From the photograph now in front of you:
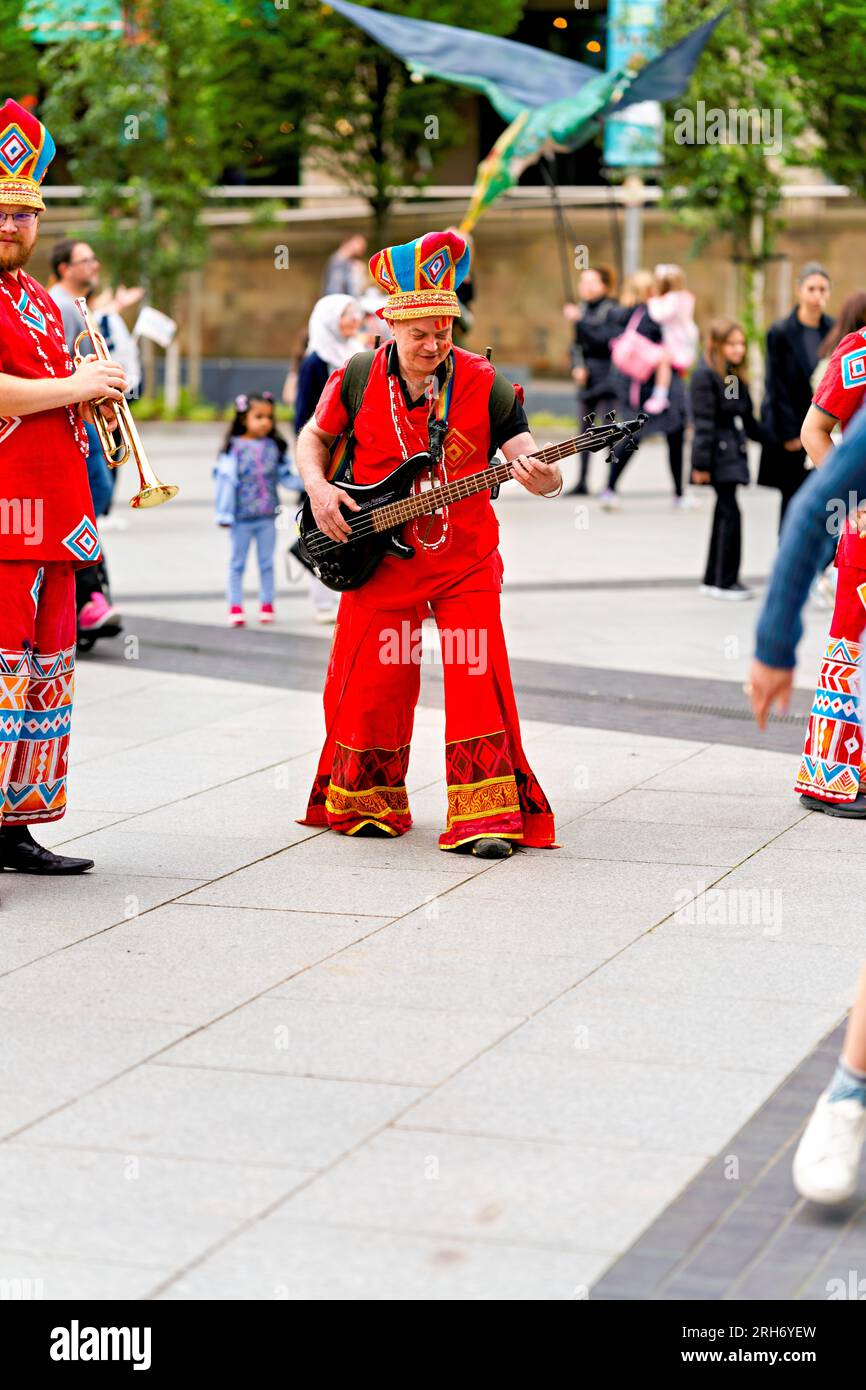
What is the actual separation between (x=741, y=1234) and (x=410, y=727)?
3224mm

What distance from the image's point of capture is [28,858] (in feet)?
20.8

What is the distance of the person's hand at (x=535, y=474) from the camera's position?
6.29 metres

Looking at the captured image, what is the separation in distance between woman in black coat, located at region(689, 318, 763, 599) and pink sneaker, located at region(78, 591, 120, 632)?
3.70 metres

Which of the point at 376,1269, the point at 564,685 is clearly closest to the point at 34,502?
the point at 376,1269

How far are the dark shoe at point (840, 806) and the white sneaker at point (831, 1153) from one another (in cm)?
317

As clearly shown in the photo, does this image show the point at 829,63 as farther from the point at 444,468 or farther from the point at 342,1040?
the point at 342,1040

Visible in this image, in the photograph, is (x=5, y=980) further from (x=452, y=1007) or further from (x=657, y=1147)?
(x=657, y=1147)

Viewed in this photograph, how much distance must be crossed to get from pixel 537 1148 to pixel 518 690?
5.32m

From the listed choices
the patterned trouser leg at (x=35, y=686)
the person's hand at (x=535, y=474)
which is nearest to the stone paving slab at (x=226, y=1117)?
the patterned trouser leg at (x=35, y=686)

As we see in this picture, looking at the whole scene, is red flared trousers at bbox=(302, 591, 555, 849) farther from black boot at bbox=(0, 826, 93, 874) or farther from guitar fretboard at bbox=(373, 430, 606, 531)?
black boot at bbox=(0, 826, 93, 874)

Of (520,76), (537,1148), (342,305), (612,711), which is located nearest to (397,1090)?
(537,1148)

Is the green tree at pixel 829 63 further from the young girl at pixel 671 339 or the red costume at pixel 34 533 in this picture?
the red costume at pixel 34 533

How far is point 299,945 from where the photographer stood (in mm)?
5547

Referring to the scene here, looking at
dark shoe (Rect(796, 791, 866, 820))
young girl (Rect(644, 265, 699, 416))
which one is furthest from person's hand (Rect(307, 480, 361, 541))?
young girl (Rect(644, 265, 699, 416))
